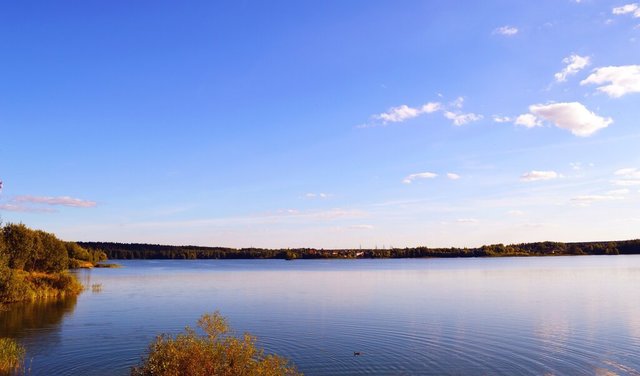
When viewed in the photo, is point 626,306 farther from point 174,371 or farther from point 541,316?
point 174,371

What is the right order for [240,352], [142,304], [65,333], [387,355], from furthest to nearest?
[142,304]
[65,333]
[387,355]
[240,352]

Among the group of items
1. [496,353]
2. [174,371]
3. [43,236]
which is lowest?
[496,353]

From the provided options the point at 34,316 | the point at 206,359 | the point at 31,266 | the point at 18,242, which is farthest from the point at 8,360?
the point at 31,266

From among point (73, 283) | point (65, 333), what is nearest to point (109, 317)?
point (65, 333)

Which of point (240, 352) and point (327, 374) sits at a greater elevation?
point (240, 352)

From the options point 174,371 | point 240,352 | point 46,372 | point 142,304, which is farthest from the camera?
point 142,304

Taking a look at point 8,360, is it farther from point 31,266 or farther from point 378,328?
point 31,266

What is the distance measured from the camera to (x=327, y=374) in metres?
30.4

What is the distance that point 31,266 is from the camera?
90625mm

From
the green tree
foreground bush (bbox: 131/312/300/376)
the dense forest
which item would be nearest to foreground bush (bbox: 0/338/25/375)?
foreground bush (bbox: 131/312/300/376)

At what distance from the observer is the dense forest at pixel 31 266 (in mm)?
56384

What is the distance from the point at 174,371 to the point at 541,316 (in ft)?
141

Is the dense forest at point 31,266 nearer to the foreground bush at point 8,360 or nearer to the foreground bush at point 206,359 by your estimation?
the foreground bush at point 8,360

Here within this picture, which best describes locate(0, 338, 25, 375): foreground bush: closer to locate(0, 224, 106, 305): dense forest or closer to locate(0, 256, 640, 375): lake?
locate(0, 256, 640, 375): lake
